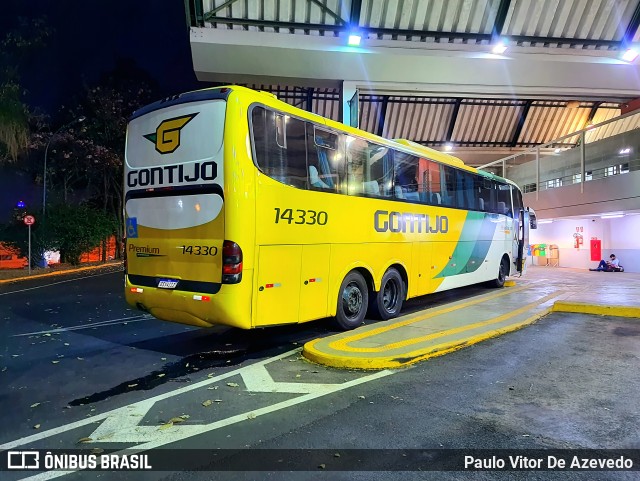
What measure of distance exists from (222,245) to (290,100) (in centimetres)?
1534

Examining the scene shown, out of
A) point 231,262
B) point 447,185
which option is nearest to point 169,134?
point 231,262

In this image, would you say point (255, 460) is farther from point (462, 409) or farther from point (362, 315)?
point (362, 315)

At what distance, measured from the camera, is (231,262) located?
5.63 metres

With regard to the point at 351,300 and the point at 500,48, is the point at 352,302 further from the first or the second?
the point at 500,48

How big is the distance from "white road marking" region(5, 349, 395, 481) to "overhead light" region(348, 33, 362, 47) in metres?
9.99

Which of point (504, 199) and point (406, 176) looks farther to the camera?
point (504, 199)

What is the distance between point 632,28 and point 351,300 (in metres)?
11.8

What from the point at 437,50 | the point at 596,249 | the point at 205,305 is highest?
the point at 437,50

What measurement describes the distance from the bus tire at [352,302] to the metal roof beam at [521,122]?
688 inches

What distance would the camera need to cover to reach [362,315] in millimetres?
7988

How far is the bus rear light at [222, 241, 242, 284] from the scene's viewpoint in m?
5.62

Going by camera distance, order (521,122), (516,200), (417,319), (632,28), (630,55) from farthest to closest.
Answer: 1. (521,122)
2. (516,200)
3. (630,55)
4. (632,28)
5. (417,319)

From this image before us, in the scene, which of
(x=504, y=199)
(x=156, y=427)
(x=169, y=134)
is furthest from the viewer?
(x=504, y=199)

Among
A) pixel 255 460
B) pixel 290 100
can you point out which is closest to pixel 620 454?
pixel 255 460
